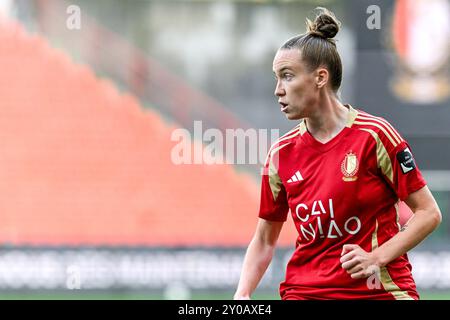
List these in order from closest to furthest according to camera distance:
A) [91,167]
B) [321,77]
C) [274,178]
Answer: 1. [321,77]
2. [274,178]
3. [91,167]

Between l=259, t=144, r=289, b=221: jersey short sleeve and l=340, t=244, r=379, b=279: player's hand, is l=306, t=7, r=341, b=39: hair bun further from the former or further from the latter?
l=340, t=244, r=379, b=279: player's hand

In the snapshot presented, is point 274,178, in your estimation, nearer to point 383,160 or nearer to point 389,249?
point 383,160

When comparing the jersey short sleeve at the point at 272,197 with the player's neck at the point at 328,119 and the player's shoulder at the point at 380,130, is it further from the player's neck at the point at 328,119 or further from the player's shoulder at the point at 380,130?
the player's shoulder at the point at 380,130

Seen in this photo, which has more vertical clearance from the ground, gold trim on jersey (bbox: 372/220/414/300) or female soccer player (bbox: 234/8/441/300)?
female soccer player (bbox: 234/8/441/300)

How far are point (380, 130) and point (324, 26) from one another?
0.49 metres

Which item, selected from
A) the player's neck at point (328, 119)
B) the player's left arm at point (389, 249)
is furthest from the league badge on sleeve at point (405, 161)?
the player's neck at point (328, 119)

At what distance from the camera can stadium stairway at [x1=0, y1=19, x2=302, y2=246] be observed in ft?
46.9

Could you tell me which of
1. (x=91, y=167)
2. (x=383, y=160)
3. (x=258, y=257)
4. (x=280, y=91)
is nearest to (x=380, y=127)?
(x=383, y=160)

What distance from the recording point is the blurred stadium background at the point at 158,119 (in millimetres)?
13258

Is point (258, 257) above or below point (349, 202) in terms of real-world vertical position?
below

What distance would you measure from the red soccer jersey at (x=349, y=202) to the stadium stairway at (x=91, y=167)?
9807 millimetres

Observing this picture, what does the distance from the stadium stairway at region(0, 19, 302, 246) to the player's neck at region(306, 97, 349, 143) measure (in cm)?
981

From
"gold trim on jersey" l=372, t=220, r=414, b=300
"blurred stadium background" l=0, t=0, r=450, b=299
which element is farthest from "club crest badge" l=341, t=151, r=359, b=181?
"blurred stadium background" l=0, t=0, r=450, b=299

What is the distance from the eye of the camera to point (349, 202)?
4.19 m
